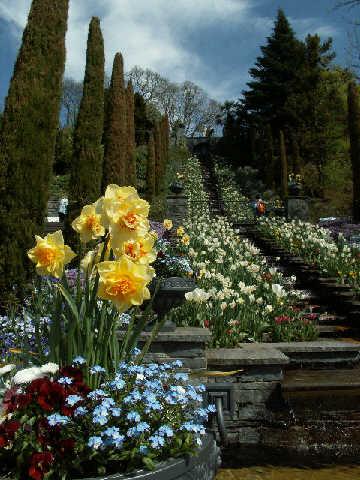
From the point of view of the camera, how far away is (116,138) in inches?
535

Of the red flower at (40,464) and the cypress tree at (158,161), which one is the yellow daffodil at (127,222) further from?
the cypress tree at (158,161)

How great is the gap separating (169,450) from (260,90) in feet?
113

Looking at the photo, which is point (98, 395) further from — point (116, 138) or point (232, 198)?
point (232, 198)

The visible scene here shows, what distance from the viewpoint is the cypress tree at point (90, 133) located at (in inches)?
388

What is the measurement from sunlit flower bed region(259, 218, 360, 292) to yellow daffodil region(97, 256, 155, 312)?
6516mm

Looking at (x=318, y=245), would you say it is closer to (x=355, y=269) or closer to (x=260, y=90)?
Answer: (x=355, y=269)

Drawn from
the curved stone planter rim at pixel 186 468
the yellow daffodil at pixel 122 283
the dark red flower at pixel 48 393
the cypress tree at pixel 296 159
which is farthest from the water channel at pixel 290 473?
the cypress tree at pixel 296 159

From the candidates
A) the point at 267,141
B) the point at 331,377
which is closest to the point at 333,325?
the point at 331,377

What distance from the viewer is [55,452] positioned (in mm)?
1806

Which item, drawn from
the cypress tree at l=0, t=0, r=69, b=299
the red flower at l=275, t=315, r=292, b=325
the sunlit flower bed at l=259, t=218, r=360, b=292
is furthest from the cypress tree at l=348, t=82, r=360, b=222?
the cypress tree at l=0, t=0, r=69, b=299

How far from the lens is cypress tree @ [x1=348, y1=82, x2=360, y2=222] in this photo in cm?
1598

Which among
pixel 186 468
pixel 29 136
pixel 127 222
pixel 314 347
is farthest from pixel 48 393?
pixel 29 136

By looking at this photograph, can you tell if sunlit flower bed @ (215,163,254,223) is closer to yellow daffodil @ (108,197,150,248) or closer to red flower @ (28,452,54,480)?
A: yellow daffodil @ (108,197,150,248)

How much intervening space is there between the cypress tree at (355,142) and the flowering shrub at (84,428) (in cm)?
1502
